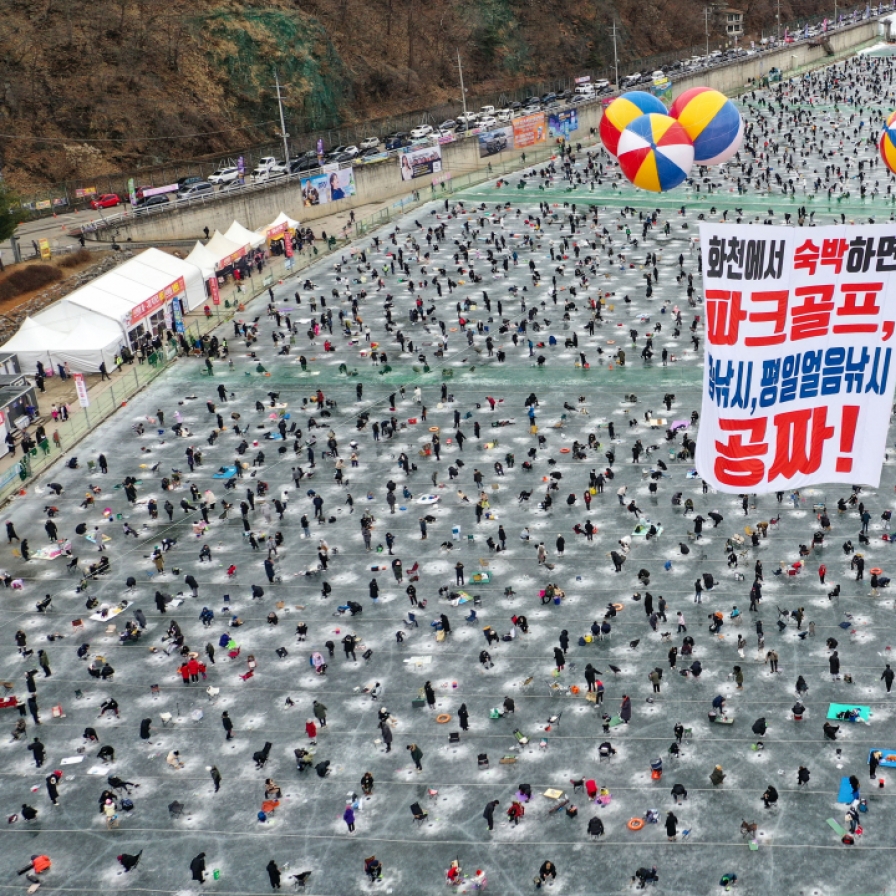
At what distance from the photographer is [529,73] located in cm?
12775

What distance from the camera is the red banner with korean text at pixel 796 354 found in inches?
459

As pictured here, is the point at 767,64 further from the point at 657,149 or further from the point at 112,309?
the point at 112,309

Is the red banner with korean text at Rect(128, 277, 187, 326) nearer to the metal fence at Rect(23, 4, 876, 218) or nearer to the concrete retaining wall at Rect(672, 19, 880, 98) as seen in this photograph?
the metal fence at Rect(23, 4, 876, 218)

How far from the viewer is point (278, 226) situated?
7081 cm

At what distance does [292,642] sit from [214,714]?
136 inches

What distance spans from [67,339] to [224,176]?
33162 mm

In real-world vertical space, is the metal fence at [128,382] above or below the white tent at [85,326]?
below

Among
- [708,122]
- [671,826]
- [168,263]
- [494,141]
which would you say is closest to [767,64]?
[494,141]

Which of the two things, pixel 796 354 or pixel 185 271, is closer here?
pixel 796 354

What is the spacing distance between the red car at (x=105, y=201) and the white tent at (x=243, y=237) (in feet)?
43.9

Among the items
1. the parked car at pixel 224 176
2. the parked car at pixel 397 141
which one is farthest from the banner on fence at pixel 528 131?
the parked car at pixel 224 176

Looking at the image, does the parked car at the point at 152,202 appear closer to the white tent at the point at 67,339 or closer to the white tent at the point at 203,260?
the white tent at the point at 203,260

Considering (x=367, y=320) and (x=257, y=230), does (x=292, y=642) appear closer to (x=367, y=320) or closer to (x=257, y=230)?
(x=367, y=320)

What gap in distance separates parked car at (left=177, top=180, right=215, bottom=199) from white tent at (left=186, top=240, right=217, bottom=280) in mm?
13818
